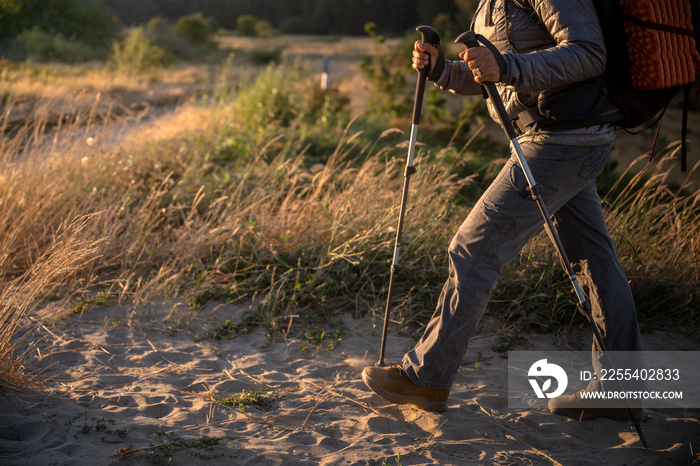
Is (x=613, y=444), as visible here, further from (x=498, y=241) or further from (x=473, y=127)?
(x=473, y=127)

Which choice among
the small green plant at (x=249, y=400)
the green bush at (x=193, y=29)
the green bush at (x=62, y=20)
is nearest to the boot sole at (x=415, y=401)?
the small green plant at (x=249, y=400)

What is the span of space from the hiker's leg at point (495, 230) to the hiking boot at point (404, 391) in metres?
0.15

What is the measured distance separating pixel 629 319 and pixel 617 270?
24 cm

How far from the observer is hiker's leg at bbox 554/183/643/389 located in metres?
2.60

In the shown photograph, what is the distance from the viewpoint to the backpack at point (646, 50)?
218 centimetres

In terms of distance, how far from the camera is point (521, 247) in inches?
97.8

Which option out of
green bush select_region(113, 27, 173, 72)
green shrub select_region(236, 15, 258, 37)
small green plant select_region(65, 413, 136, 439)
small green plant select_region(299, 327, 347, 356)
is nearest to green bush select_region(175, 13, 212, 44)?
green shrub select_region(236, 15, 258, 37)

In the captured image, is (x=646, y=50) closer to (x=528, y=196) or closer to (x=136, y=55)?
(x=528, y=196)

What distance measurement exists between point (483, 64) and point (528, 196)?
22.9 inches

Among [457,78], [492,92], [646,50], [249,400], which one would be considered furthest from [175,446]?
[646,50]

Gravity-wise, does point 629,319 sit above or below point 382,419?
above

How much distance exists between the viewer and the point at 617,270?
2625 mm

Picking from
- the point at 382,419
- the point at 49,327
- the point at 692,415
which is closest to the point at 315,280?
the point at 382,419

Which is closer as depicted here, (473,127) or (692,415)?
(692,415)
